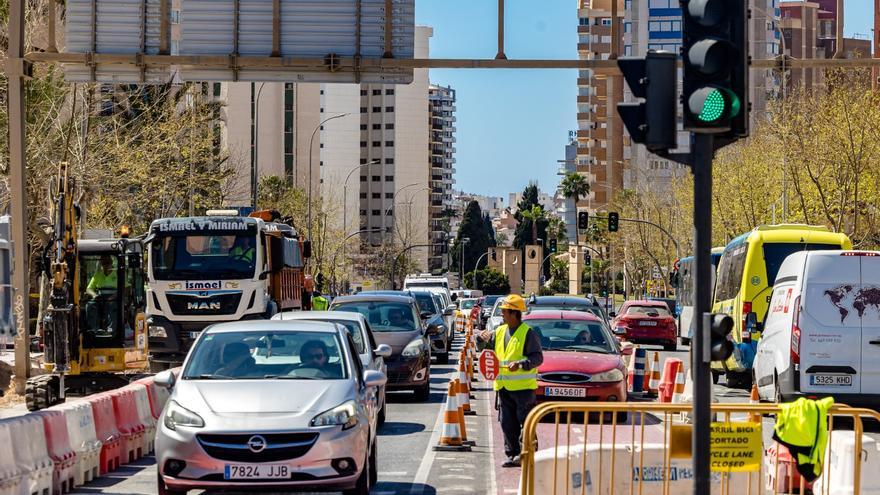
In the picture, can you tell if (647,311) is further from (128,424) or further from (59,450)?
(59,450)

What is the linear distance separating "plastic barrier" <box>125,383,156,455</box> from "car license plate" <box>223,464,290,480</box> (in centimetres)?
489

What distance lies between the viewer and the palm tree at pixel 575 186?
15988 cm

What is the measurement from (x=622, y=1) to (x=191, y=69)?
144460mm

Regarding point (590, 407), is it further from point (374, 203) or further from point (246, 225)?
point (374, 203)

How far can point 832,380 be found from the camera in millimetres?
18703

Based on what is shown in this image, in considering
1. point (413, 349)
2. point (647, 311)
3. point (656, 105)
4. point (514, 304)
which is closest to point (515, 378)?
point (514, 304)

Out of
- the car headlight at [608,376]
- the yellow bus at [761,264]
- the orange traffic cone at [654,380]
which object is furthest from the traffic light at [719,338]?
the yellow bus at [761,264]

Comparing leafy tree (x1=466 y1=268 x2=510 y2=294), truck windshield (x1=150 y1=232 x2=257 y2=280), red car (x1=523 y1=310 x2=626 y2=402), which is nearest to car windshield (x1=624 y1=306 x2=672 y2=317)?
truck windshield (x1=150 y1=232 x2=257 y2=280)

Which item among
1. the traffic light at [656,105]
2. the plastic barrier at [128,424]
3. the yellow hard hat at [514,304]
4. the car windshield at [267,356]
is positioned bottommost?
the plastic barrier at [128,424]

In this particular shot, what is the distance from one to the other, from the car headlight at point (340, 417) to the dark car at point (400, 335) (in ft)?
33.1

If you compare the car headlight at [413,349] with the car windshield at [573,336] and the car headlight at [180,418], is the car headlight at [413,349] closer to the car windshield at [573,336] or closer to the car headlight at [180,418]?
the car windshield at [573,336]

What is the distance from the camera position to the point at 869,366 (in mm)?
18656

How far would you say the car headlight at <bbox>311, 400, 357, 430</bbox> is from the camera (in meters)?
11.5

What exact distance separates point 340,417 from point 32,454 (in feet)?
8.63
